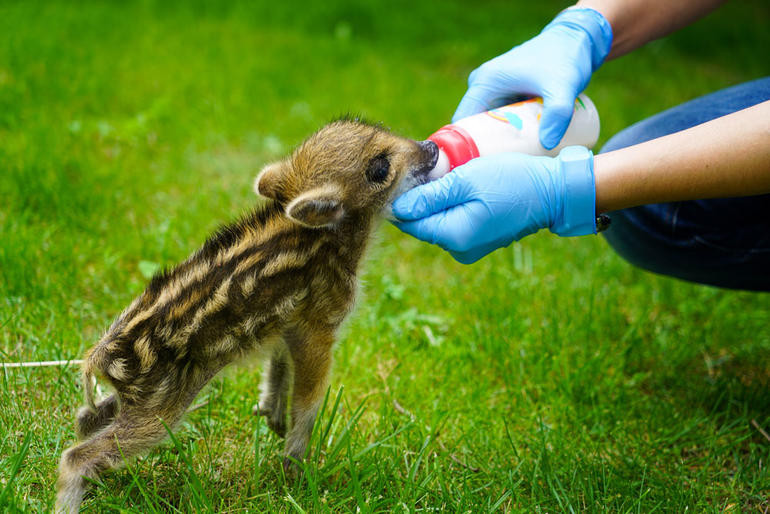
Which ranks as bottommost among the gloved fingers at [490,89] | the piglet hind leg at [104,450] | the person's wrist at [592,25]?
the piglet hind leg at [104,450]

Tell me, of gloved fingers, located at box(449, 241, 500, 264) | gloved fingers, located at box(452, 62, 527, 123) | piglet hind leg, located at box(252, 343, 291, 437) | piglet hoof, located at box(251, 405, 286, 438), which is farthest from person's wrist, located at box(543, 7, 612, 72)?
piglet hoof, located at box(251, 405, 286, 438)

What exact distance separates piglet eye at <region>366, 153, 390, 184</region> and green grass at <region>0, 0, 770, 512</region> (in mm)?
333

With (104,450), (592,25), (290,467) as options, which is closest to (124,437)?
(104,450)

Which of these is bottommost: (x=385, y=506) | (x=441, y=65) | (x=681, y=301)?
(x=385, y=506)

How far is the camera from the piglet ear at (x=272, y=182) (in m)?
2.39

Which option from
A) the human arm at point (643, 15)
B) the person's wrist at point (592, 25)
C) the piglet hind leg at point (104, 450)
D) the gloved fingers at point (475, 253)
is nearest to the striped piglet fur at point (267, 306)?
the piglet hind leg at point (104, 450)

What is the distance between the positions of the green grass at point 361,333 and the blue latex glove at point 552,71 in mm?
768

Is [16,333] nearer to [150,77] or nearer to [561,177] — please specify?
[561,177]

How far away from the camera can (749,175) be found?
2053 mm

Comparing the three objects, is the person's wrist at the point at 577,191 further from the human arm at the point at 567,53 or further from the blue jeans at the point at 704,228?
the blue jeans at the point at 704,228

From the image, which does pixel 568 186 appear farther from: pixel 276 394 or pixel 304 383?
pixel 276 394

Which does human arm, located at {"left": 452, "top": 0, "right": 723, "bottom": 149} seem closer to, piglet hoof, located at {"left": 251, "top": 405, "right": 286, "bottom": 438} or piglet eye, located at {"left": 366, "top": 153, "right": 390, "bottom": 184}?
piglet eye, located at {"left": 366, "top": 153, "right": 390, "bottom": 184}

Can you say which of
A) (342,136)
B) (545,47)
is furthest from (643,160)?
(342,136)

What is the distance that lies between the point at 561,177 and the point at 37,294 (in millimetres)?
2126
